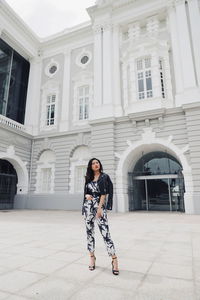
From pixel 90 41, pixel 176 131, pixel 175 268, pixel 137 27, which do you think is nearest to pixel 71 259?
pixel 175 268

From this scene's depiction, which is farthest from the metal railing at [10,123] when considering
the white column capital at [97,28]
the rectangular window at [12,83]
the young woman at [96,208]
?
the young woman at [96,208]

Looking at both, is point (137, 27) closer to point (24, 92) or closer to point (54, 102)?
point (54, 102)

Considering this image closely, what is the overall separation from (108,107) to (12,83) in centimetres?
1023

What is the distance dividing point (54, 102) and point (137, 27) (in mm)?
9534

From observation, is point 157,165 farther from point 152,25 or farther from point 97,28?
point 97,28

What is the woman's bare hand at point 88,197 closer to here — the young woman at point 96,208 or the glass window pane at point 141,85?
the young woman at point 96,208

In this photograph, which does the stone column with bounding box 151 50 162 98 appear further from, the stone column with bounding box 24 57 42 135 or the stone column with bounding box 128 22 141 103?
the stone column with bounding box 24 57 42 135

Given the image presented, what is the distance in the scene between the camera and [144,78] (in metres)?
15.9

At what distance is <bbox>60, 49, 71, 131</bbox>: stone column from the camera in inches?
728

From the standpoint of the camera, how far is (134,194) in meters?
16.4

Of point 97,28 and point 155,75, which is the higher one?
point 97,28

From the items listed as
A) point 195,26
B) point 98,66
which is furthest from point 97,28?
point 195,26

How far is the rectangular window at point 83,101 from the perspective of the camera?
60.4 ft

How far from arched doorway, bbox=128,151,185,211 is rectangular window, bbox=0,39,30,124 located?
12.0 metres
